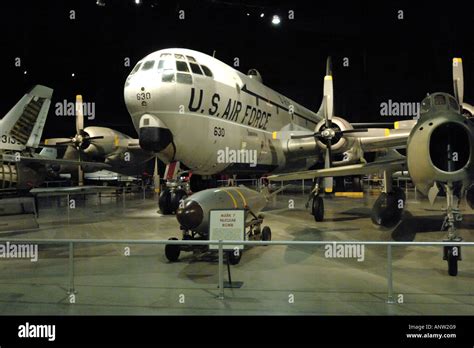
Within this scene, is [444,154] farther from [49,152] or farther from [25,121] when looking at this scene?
[49,152]

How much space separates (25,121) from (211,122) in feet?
26.2

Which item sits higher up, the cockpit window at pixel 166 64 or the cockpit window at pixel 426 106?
the cockpit window at pixel 166 64

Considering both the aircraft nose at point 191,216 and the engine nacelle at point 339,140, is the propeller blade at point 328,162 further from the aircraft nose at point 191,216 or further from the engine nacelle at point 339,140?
the aircraft nose at point 191,216

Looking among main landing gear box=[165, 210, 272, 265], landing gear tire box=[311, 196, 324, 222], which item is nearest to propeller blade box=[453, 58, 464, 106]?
landing gear tire box=[311, 196, 324, 222]

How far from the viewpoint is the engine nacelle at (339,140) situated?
42.8 feet

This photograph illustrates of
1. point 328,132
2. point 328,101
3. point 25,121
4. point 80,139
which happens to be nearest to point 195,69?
point 328,132

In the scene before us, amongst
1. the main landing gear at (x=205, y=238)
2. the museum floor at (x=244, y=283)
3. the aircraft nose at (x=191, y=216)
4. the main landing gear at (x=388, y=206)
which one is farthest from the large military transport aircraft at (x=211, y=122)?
the museum floor at (x=244, y=283)

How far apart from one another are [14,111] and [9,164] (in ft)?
8.28

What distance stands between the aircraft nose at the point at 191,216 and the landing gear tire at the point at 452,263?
4.19 metres


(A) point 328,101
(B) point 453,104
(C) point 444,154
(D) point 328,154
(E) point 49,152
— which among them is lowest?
(C) point 444,154

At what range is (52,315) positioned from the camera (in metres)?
4.33

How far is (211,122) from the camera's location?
10.5m
